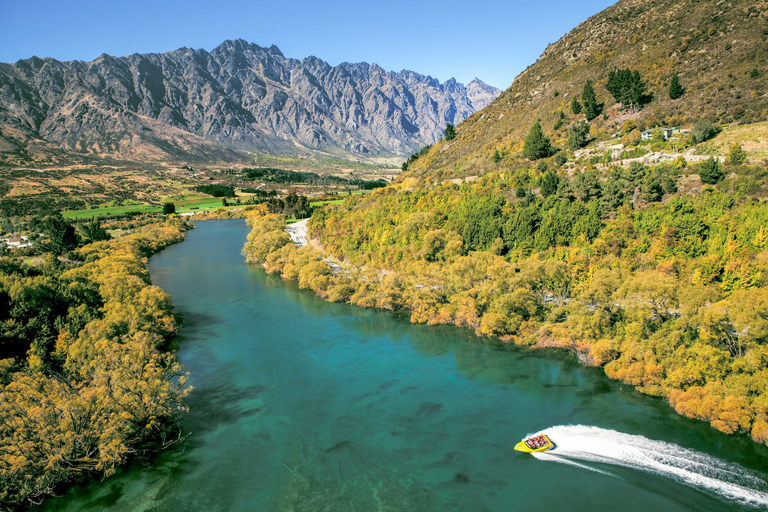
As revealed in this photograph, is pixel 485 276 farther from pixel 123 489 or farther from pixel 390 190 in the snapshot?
pixel 390 190

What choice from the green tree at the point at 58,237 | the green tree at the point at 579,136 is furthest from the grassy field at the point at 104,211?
the green tree at the point at 579,136

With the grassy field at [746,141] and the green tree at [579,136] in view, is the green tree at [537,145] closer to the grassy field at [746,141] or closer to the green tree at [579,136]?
the green tree at [579,136]

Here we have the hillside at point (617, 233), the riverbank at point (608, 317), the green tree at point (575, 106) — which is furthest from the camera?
the green tree at point (575, 106)

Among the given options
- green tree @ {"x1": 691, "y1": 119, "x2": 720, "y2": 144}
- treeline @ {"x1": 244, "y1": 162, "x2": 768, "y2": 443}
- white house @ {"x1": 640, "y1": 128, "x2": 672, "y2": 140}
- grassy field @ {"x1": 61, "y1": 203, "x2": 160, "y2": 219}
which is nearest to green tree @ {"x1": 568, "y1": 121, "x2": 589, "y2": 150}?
white house @ {"x1": 640, "y1": 128, "x2": 672, "y2": 140}

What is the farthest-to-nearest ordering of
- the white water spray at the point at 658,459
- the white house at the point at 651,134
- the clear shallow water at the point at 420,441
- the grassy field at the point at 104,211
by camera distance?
the grassy field at the point at 104,211 < the white house at the point at 651,134 < the clear shallow water at the point at 420,441 < the white water spray at the point at 658,459

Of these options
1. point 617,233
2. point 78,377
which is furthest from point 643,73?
point 78,377

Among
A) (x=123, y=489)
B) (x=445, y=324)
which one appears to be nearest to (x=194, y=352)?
(x=123, y=489)

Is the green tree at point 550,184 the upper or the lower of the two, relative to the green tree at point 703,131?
lower

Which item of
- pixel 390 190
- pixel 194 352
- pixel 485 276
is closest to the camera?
pixel 194 352
